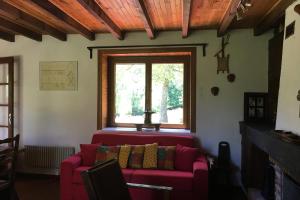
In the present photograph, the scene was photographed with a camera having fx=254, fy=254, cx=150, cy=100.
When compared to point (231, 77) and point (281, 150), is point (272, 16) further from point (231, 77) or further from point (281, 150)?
point (281, 150)

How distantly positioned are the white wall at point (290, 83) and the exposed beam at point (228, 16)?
1.74 ft

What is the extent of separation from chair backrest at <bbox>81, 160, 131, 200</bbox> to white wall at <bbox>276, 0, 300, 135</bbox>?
1576mm

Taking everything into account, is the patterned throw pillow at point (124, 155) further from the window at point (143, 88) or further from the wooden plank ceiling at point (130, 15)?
the wooden plank ceiling at point (130, 15)

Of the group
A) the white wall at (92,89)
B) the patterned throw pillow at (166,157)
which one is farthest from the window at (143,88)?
the patterned throw pillow at (166,157)

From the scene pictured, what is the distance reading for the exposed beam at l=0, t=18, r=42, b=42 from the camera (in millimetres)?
3521

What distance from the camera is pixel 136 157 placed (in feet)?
11.0

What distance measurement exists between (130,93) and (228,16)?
2055 millimetres

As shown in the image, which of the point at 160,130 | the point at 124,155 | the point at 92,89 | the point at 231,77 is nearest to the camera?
the point at 124,155

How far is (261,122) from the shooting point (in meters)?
3.59

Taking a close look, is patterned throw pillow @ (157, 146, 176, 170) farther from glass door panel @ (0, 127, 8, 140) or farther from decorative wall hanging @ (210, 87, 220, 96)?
glass door panel @ (0, 127, 8, 140)

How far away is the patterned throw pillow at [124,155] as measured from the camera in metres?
3.35

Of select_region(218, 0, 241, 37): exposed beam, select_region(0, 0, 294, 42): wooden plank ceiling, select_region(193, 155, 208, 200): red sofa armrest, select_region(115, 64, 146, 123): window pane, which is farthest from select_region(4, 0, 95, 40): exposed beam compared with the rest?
select_region(193, 155, 208, 200): red sofa armrest

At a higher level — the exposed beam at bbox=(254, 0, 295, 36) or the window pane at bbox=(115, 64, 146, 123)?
the exposed beam at bbox=(254, 0, 295, 36)

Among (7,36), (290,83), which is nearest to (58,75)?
(7,36)
